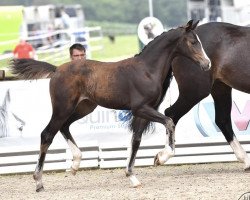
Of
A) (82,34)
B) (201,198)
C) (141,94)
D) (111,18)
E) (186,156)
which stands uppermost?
(141,94)

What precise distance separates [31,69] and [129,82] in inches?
52.4

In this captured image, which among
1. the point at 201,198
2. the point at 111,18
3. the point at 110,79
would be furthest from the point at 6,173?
the point at 111,18

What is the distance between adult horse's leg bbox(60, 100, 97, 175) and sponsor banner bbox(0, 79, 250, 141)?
1791 millimetres

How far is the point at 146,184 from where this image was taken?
10.1 meters

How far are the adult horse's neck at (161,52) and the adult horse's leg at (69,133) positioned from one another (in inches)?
39.4

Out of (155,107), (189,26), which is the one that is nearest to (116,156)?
(155,107)

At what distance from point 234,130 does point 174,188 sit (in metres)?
2.79

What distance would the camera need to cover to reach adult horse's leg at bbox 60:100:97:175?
33.8 feet

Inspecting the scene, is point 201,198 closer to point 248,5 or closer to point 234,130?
point 234,130

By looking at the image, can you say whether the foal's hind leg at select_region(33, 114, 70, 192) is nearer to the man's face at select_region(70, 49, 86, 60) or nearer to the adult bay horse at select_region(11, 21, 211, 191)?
the adult bay horse at select_region(11, 21, 211, 191)

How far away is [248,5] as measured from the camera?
24609 mm

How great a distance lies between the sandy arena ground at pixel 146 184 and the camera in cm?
920

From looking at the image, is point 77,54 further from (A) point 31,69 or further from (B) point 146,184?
(B) point 146,184

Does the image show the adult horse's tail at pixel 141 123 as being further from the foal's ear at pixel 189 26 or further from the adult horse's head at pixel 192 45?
the foal's ear at pixel 189 26
